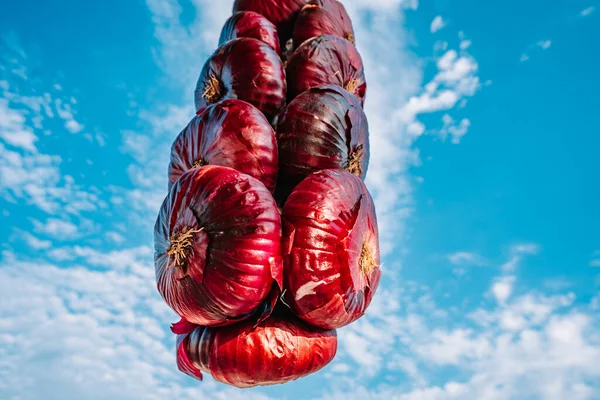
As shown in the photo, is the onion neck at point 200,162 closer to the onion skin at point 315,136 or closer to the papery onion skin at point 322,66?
the onion skin at point 315,136

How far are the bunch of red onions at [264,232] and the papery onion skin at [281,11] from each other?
132cm

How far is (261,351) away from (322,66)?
215 cm

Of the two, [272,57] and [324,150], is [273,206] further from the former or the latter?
[272,57]

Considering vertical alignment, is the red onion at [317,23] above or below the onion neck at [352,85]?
above

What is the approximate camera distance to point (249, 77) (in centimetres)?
324

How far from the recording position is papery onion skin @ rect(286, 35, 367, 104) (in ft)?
11.8

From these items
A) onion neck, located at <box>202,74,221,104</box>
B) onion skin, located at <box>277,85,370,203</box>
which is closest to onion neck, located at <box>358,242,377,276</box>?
onion skin, located at <box>277,85,370,203</box>

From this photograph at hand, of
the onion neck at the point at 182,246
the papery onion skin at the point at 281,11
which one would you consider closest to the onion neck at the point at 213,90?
the papery onion skin at the point at 281,11

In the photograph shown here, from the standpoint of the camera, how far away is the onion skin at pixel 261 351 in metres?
2.44

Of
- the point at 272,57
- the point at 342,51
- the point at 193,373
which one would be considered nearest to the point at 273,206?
the point at 193,373

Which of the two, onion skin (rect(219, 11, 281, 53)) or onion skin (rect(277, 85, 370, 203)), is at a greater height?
onion skin (rect(219, 11, 281, 53))

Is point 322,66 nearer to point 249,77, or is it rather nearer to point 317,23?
point 249,77

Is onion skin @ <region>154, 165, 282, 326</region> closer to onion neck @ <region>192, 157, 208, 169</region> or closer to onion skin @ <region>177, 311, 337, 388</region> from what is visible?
onion skin @ <region>177, 311, 337, 388</region>

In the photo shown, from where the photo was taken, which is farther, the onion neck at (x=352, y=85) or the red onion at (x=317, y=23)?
the red onion at (x=317, y=23)
